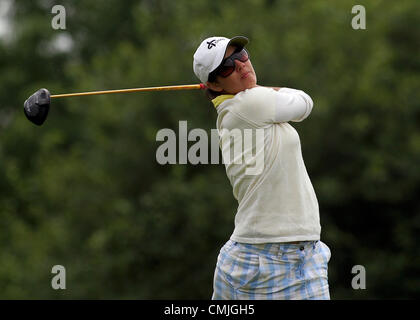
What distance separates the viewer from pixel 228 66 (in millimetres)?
4551

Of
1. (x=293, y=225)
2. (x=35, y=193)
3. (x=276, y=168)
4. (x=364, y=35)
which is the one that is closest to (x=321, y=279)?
(x=293, y=225)

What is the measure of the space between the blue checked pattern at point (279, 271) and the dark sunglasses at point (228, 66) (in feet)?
3.01

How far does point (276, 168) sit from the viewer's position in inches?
177

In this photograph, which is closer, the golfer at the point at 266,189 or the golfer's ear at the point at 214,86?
the golfer at the point at 266,189

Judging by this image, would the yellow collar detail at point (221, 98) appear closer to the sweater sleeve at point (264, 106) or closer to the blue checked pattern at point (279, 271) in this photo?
the sweater sleeve at point (264, 106)

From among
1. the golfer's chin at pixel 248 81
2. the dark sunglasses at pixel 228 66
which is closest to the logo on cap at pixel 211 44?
the dark sunglasses at pixel 228 66

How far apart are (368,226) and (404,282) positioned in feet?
3.36

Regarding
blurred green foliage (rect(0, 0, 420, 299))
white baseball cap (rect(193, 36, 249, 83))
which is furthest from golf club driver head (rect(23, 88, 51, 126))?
blurred green foliage (rect(0, 0, 420, 299))

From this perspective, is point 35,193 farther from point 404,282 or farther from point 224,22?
point 404,282

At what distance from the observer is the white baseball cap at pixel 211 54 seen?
4.52 metres

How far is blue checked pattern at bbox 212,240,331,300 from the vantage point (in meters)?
4.56

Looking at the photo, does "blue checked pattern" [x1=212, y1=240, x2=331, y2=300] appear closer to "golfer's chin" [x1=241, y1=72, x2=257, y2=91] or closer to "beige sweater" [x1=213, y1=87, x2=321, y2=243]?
"beige sweater" [x1=213, y1=87, x2=321, y2=243]

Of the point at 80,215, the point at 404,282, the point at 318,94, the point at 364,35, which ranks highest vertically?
the point at 364,35

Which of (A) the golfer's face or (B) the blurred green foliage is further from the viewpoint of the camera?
(B) the blurred green foliage
